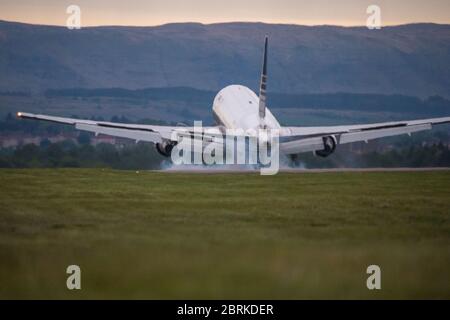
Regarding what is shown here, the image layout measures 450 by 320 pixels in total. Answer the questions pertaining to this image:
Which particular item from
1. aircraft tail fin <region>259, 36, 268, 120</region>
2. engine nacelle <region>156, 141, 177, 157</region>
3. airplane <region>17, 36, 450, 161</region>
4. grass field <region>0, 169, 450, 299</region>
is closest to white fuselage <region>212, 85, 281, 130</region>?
aircraft tail fin <region>259, 36, 268, 120</region>

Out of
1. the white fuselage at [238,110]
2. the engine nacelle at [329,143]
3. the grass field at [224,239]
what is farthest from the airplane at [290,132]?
the grass field at [224,239]

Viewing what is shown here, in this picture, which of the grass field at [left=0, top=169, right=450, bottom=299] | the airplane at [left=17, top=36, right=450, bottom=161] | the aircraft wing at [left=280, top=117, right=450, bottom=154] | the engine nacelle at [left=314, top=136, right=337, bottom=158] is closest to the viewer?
the grass field at [left=0, top=169, right=450, bottom=299]

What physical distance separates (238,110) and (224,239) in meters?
52.2

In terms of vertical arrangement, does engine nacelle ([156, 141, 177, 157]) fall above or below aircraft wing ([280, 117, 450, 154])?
below

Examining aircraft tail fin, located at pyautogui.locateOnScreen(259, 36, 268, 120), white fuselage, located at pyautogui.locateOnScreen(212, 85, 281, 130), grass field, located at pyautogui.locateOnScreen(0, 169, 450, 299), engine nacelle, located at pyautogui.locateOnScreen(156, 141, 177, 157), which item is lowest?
grass field, located at pyautogui.locateOnScreen(0, 169, 450, 299)

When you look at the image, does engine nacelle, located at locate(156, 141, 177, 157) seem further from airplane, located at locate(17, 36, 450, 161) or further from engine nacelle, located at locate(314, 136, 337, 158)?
engine nacelle, located at locate(314, 136, 337, 158)

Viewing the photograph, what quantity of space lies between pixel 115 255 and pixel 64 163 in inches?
2452

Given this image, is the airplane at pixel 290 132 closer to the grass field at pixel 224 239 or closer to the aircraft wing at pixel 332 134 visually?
the aircraft wing at pixel 332 134

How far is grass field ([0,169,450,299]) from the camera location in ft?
78.3

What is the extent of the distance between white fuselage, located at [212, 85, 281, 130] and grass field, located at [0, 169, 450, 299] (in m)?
22.9

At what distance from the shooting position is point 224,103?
85.0 metres

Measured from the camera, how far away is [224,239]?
30516 mm
